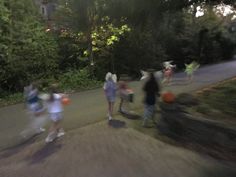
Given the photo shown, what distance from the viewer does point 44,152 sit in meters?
8.68

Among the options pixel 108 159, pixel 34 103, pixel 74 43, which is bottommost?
pixel 108 159

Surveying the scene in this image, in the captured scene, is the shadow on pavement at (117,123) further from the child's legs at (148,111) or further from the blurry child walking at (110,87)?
the child's legs at (148,111)

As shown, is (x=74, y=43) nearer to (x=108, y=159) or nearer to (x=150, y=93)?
(x=150, y=93)

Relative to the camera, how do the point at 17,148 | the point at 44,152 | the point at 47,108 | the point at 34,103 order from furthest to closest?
the point at 34,103 → the point at 47,108 → the point at 17,148 → the point at 44,152

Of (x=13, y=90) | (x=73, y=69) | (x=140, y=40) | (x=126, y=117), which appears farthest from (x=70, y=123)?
(x=140, y=40)

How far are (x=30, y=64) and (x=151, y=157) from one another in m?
11.2

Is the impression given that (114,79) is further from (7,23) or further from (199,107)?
(7,23)

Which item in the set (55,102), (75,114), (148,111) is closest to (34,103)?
(55,102)

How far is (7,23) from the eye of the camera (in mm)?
16938

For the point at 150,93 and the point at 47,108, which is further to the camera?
the point at 150,93

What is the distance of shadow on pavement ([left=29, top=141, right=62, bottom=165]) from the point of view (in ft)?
27.0

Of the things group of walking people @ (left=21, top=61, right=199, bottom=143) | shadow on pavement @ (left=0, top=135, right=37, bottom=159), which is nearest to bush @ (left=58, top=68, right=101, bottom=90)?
group of walking people @ (left=21, top=61, right=199, bottom=143)

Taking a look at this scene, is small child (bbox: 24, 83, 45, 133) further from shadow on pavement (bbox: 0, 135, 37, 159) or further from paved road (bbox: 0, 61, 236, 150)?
paved road (bbox: 0, 61, 236, 150)

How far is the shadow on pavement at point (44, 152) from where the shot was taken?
8.23m
